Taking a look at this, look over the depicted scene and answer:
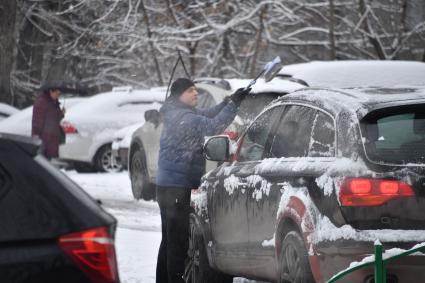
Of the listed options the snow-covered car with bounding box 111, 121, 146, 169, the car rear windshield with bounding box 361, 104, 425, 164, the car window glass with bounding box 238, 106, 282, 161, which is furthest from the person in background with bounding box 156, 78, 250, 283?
the snow-covered car with bounding box 111, 121, 146, 169

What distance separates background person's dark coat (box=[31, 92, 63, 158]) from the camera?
16172mm

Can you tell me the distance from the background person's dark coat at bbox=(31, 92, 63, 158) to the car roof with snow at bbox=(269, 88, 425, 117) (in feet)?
30.3

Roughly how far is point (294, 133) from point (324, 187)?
97cm

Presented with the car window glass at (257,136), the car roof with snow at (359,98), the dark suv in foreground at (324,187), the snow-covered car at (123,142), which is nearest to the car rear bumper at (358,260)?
the dark suv in foreground at (324,187)

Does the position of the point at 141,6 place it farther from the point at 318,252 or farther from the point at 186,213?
the point at 318,252

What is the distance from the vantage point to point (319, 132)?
22.4 ft

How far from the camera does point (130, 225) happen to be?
1324 centimetres

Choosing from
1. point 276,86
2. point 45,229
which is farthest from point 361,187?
point 276,86

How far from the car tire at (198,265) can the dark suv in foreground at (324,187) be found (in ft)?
1.32

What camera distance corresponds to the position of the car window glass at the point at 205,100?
1338 centimetres

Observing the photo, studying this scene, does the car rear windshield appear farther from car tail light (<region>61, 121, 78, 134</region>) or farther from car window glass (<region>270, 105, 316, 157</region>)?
car tail light (<region>61, 121, 78, 134</region>)

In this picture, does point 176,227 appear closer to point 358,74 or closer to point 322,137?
point 322,137

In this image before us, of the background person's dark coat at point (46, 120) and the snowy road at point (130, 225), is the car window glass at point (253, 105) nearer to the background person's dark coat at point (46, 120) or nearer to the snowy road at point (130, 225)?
the snowy road at point (130, 225)

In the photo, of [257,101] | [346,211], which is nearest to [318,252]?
[346,211]
